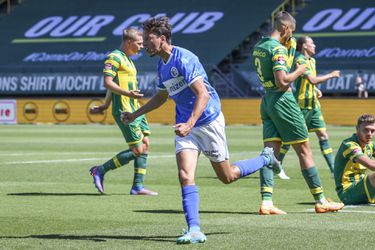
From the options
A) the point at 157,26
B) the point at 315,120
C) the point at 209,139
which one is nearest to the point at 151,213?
the point at 209,139

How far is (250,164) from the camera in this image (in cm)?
993

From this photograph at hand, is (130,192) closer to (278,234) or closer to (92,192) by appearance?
(92,192)

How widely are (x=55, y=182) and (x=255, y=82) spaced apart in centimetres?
2816

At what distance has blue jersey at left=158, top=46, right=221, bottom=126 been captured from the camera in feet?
29.5

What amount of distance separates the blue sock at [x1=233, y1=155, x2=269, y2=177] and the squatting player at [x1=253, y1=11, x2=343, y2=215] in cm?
85

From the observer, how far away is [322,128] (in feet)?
55.1

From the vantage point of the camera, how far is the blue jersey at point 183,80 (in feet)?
29.5

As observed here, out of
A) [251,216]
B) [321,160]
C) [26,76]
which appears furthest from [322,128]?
[26,76]

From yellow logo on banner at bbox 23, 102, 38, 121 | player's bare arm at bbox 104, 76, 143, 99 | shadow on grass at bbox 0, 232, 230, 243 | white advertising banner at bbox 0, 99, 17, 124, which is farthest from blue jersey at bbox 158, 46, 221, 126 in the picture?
yellow logo on banner at bbox 23, 102, 38, 121

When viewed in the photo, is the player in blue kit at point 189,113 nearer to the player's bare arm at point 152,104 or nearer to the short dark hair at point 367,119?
the player's bare arm at point 152,104

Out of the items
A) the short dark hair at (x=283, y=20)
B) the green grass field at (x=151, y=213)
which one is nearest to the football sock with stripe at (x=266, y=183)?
the green grass field at (x=151, y=213)

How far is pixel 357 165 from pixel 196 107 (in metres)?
3.39

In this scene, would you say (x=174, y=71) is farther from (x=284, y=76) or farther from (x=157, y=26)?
(x=284, y=76)

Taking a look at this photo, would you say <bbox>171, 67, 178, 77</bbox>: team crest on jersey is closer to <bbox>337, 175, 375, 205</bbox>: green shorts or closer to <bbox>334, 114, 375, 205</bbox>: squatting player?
<bbox>334, 114, 375, 205</bbox>: squatting player
